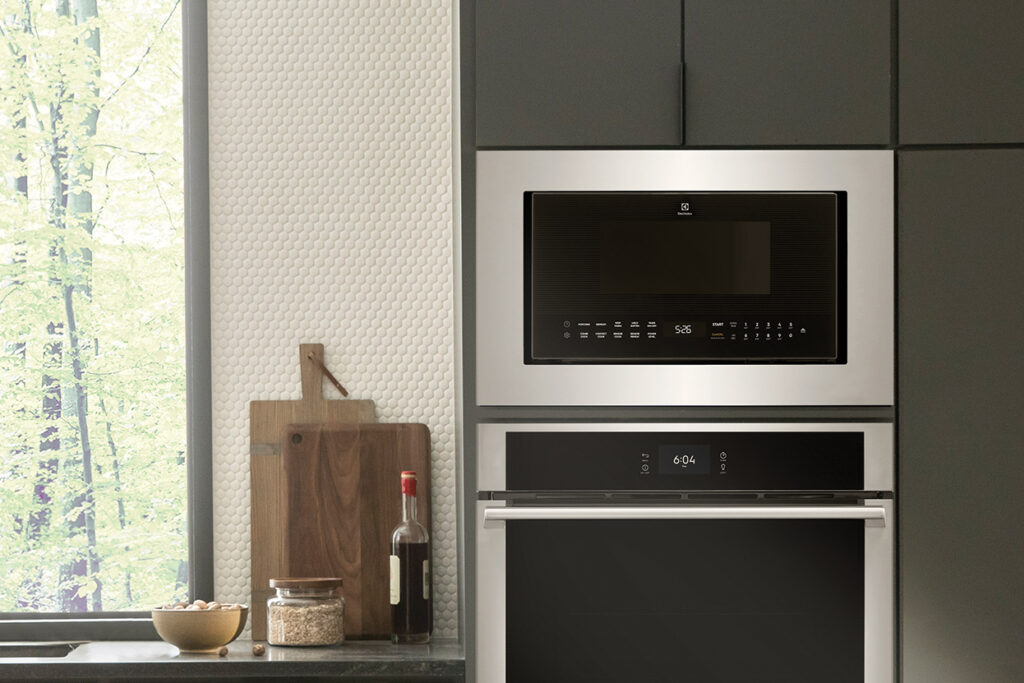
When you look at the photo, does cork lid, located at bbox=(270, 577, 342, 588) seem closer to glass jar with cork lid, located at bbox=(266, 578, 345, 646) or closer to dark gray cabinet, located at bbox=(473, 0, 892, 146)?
glass jar with cork lid, located at bbox=(266, 578, 345, 646)

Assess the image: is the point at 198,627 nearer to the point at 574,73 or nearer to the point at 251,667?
the point at 251,667

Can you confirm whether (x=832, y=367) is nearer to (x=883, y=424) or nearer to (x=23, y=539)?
(x=883, y=424)

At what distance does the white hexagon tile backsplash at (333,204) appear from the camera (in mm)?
2500

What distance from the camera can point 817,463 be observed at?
76.0 inches

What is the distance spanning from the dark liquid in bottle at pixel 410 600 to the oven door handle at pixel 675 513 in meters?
0.43

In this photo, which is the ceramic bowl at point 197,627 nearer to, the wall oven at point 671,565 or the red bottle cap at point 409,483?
the red bottle cap at point 409,483

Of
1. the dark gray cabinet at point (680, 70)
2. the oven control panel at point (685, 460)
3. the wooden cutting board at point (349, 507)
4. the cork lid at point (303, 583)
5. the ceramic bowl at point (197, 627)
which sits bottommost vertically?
the ceramic bowl at point (197, 627)

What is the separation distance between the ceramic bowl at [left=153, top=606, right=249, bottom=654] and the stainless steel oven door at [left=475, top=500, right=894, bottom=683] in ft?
2.00

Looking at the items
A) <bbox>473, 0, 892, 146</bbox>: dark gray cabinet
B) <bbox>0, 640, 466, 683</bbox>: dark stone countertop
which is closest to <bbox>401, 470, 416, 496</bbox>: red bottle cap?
<bbox>0, 640, 466, 683</bbox>: dark stone countertop

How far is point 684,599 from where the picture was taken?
191cm

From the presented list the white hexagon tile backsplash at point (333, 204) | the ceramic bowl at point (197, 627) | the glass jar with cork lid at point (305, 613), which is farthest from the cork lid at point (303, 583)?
the white hexagon tile backsplash at point (333, 204)
